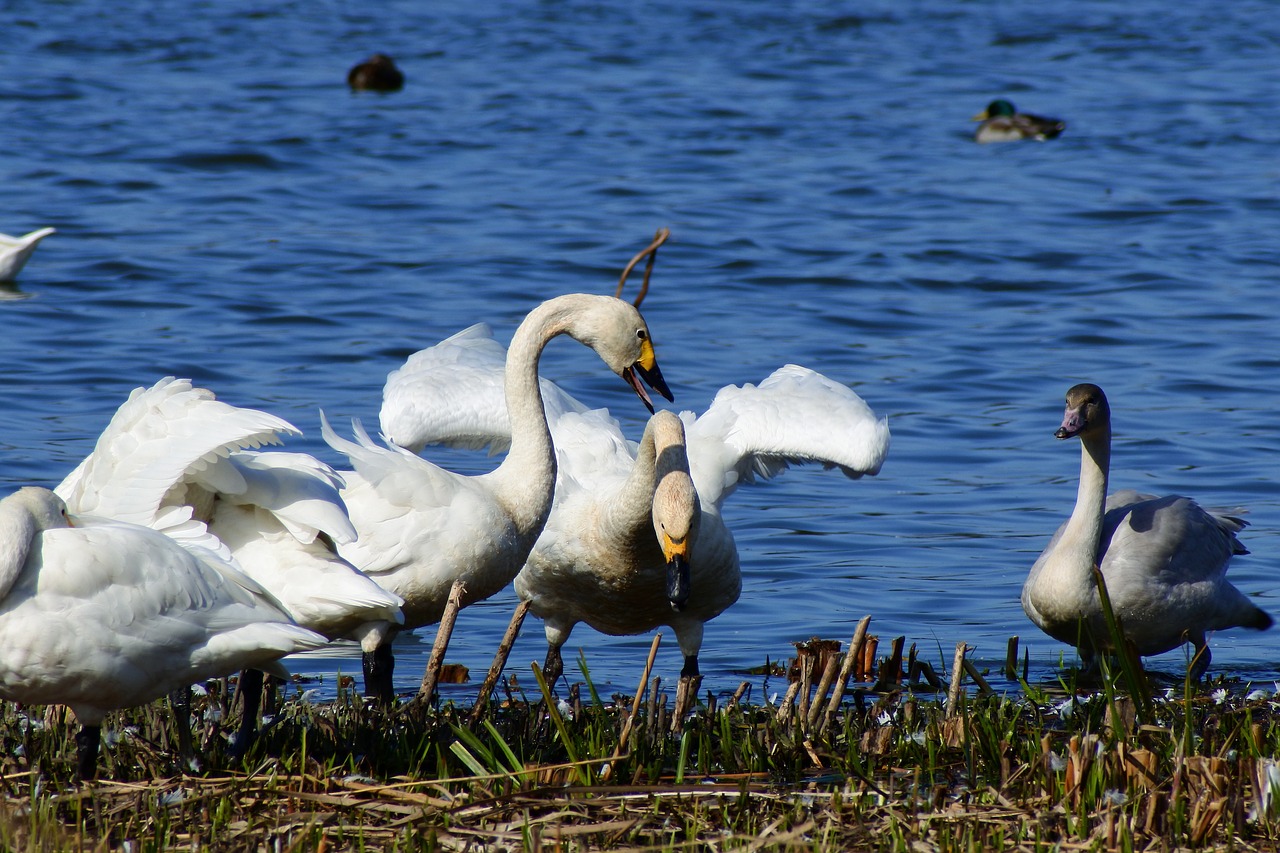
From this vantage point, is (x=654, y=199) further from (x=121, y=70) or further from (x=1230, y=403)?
(x=121, y=70)

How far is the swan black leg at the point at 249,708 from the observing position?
511cm

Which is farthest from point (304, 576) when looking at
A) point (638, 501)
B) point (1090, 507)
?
point (1090, 507)

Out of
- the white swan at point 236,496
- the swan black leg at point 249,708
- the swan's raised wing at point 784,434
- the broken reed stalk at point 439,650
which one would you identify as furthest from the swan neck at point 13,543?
the swan's raised wing at point 784,434

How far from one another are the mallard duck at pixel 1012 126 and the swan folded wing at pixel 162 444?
56.7ft

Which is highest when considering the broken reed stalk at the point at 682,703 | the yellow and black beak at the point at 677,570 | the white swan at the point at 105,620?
the white swan at the point at 105,620

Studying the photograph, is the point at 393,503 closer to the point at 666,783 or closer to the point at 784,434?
the point at 784,434

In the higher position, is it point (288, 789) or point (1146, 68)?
point (1146, 68)

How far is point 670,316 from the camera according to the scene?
14.4 meters

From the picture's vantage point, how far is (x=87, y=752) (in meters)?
4.84

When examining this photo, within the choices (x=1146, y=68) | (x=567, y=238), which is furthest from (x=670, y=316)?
(x=1146, y=68)

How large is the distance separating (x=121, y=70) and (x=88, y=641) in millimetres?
21418

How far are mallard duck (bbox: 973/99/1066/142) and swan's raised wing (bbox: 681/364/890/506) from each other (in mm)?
14542

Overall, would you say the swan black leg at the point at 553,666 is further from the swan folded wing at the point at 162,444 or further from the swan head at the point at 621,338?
the swan folded wing at the point at 162,444

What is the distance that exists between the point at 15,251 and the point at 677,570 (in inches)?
388
